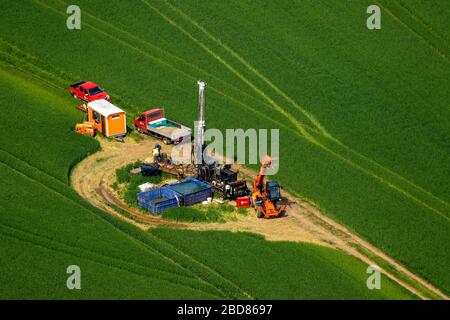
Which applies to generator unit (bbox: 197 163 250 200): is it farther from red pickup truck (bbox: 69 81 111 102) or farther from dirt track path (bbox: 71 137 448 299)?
red pickup truck (bbox: 69 81 111 102)

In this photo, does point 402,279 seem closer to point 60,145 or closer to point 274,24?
point 60,145

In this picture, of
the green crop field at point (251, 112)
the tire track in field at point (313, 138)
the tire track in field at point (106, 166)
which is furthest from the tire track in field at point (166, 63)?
the tire track in field at point (106, 166)

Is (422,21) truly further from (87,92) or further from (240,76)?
(87,92)

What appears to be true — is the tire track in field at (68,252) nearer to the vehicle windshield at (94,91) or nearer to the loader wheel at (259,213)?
the loader wheel at (259,213)

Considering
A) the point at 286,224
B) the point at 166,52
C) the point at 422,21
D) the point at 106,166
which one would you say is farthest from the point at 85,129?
the point at 422,21

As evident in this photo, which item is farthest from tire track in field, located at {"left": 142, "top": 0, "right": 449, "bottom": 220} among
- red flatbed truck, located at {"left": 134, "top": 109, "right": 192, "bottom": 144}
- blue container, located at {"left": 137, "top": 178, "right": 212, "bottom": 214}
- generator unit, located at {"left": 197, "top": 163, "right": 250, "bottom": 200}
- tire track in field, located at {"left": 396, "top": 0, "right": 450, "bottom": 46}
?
tire track in field, located at {"left": 396, "top": 0, "right": 450, "bottom": 46}

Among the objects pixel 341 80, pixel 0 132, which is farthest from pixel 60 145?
pixel 341 80
